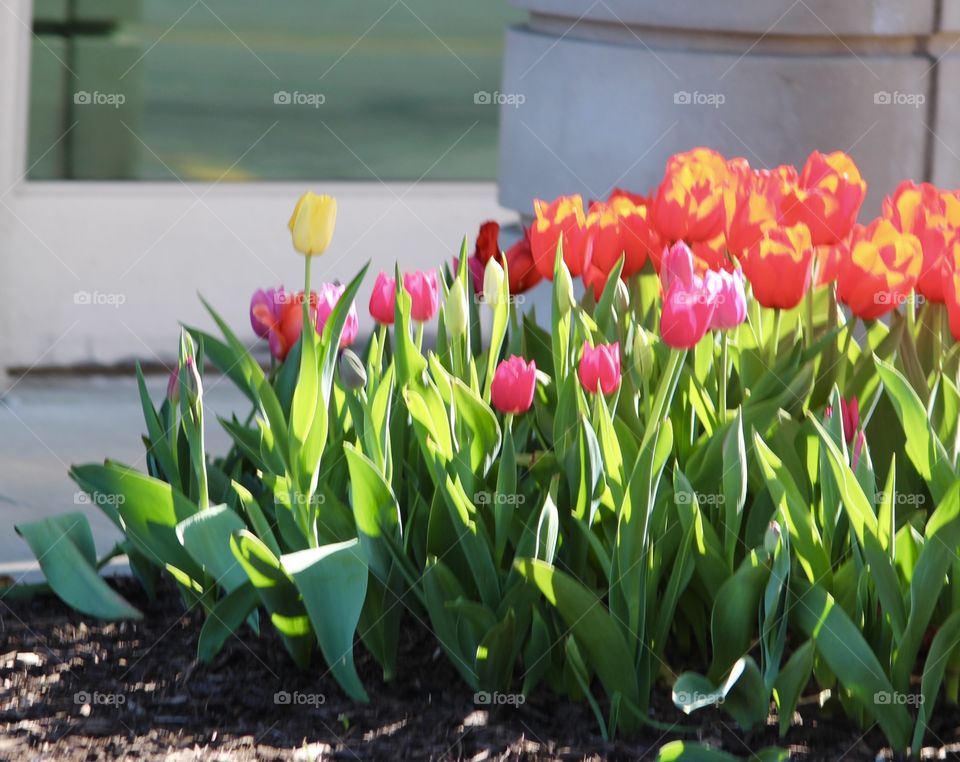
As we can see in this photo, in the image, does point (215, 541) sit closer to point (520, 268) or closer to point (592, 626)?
point (592, 626)

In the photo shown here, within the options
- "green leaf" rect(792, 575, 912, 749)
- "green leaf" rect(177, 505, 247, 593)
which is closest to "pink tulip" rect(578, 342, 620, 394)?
"green leaf" rect(792, 575, 912, 749)

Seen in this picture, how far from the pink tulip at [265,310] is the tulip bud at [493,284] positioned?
34 cm

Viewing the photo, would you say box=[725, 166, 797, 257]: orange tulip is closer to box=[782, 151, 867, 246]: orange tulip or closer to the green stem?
box=[782, 151, 867, 246]: orange tulip

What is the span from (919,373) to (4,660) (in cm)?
139

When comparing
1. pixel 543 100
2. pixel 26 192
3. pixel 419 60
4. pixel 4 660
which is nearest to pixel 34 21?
pixel 26 192

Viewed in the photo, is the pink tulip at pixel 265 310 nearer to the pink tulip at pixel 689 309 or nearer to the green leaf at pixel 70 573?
the green leaf at pixel 70 573

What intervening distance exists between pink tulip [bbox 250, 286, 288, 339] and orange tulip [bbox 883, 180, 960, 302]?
93 centimetres

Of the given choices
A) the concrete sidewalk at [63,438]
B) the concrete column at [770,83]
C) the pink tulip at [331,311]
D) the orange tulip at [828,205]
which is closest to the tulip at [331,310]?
the pink tulip at [331,311]

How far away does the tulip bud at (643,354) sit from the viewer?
6.13ft

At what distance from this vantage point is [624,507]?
1.69 metres

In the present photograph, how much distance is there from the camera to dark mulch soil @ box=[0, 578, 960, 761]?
1663 millimetres

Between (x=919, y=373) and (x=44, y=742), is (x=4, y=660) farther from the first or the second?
(x=919, y=373)

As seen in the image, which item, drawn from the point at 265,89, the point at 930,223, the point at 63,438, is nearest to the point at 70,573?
the point at 930,223

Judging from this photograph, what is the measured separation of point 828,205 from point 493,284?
52 centimetres
